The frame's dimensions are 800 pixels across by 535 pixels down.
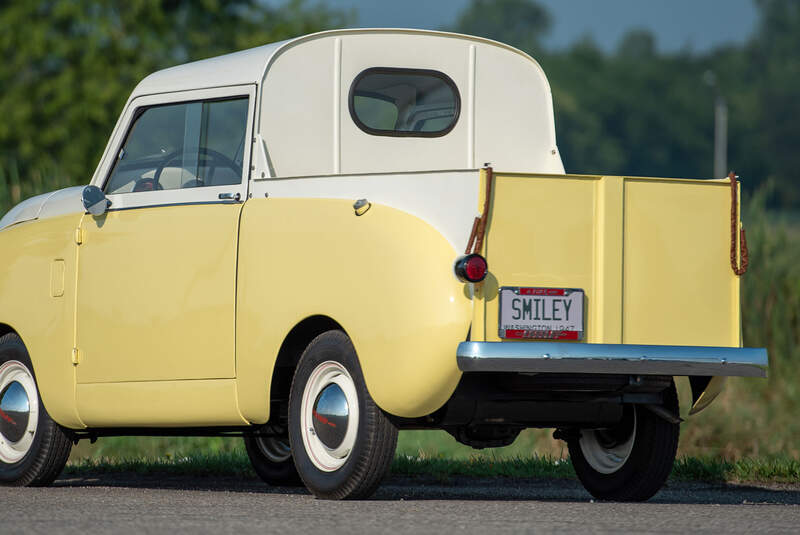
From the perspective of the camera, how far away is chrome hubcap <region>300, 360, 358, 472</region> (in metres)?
7.11

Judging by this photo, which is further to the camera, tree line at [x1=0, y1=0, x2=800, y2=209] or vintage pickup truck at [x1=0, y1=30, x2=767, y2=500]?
tree line at [x1=0, y1=0, x2=800, y2=209]

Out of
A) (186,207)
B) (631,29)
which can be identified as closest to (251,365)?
(186,207)

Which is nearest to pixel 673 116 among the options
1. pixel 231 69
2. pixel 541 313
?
pixel 231 69

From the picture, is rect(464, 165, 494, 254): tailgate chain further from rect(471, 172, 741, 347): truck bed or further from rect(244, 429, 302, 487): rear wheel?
rect(244, 429, 302, 487): rear wheel

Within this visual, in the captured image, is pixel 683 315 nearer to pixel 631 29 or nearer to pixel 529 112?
pixel 529 112

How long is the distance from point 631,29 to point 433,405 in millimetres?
133210

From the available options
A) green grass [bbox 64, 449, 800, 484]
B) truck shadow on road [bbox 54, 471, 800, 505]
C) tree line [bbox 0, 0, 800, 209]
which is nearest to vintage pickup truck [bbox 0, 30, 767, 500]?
truck shadow on road [bbox 54, 471, 800, 505]

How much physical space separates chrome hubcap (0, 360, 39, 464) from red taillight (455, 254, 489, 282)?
3277 mm

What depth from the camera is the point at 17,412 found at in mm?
8914

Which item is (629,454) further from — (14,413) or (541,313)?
(14,413)

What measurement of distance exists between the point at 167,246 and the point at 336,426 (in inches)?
60.4

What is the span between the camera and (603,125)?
98.8 metres

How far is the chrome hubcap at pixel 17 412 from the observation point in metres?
8.84

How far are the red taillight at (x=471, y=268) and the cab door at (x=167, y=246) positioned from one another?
1.49m
